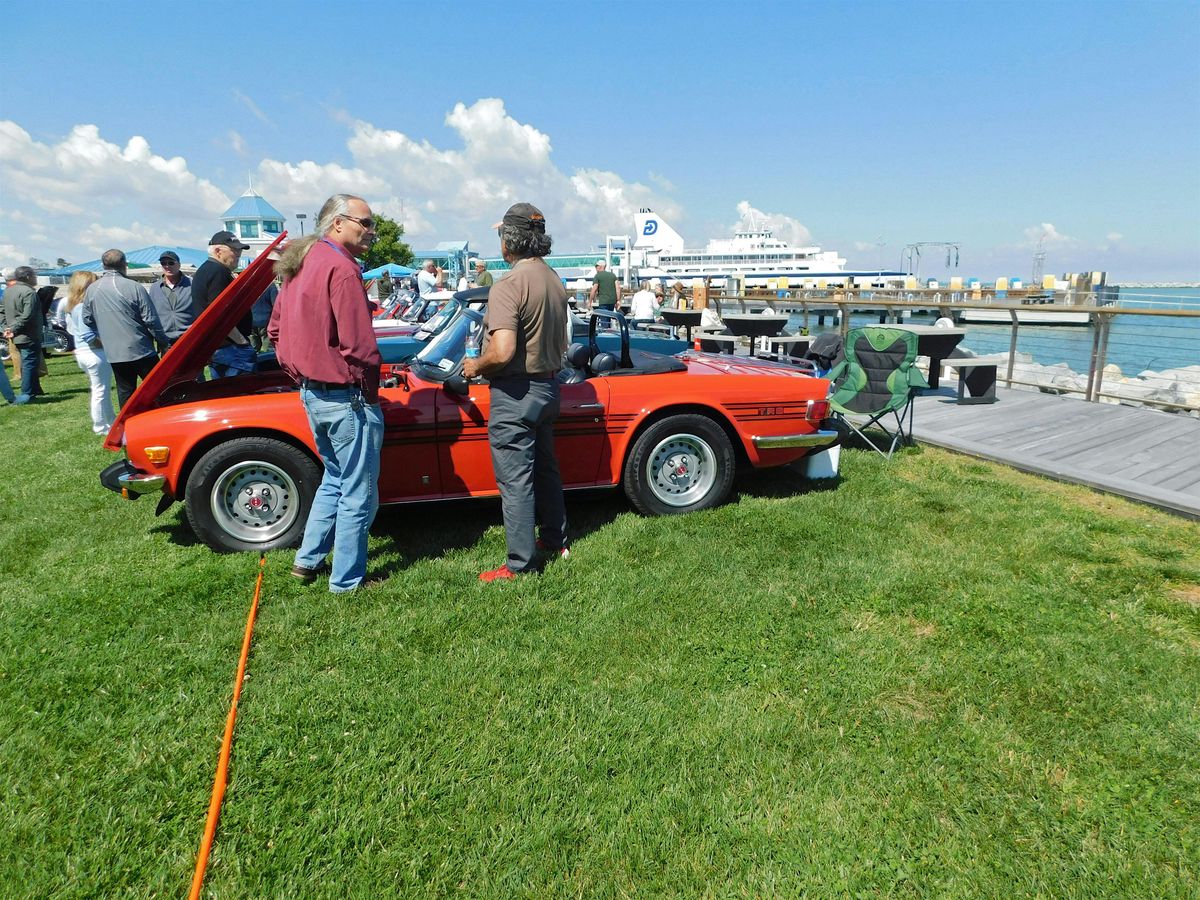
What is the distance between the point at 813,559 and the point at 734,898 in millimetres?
2348

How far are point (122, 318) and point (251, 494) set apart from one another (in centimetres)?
393

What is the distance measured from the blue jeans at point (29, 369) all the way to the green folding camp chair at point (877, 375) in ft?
34.8

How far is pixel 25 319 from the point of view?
9.35 m

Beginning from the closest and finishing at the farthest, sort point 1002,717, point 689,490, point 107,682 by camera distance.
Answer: point 1002,717 → point 107,682 → point 689,490

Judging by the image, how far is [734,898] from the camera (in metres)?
1.90

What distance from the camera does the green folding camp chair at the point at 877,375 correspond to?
239 inches

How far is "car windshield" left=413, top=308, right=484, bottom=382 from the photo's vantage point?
14.6 feet

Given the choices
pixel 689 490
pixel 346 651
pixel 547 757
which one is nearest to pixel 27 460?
pixel 346 651

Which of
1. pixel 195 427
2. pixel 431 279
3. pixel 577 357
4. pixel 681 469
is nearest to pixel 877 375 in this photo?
pixel 681 469

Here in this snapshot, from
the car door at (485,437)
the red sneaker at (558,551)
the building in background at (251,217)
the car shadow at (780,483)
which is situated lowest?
the car shadow at (780,483)

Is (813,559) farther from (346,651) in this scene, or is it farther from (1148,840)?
(346,651)

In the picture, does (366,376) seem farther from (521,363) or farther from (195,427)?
(195,427)

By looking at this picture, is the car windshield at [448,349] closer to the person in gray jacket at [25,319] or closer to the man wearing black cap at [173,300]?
the man wearing black cap at [173,300]

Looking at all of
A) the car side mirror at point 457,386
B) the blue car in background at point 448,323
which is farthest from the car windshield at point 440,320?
the car side mirror at point 457,386
